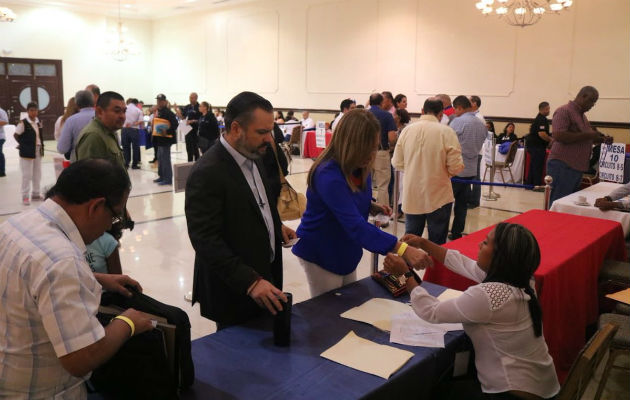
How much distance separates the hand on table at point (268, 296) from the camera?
5.47 ft

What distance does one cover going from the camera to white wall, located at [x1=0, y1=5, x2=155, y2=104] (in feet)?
53.8

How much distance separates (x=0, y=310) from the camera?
1.11 m

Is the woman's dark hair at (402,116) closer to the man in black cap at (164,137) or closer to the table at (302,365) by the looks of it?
the man in black cap at (164,137)

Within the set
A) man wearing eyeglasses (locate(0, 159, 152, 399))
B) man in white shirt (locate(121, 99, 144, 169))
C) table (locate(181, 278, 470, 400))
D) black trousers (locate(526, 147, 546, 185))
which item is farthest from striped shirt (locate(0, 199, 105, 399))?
man in white shirt (locate(121, 99, 144, 169))

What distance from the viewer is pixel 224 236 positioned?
1.87 meters

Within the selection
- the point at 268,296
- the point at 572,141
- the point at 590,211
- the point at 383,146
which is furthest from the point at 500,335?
the point at 383,146

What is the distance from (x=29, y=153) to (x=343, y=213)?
6428 mm

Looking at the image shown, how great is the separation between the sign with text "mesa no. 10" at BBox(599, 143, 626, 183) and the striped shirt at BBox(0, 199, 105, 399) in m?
5.05

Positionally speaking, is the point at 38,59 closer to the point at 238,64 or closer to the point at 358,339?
the point at 238,64

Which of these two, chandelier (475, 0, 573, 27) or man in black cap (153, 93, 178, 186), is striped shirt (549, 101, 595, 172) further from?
man in black cap (153, 93, 178, 186)

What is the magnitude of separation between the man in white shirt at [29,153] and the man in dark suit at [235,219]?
6.23 m

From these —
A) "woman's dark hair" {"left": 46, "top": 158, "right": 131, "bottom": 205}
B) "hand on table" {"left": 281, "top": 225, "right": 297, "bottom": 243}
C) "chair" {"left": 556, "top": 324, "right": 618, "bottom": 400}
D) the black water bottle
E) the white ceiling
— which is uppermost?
the white ceiling

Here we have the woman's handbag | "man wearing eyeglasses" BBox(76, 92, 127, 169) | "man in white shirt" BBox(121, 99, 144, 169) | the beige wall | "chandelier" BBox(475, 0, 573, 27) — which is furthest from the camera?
"man in white shirt" BBox(121, 99, 144, 169)

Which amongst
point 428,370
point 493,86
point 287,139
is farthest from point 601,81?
point 428,370
